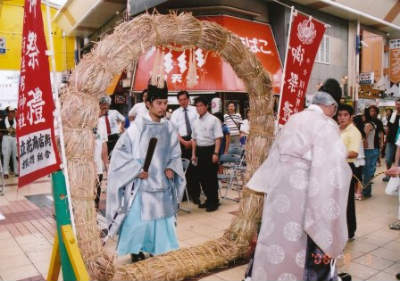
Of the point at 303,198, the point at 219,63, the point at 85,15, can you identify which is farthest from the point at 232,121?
the point at 85,15

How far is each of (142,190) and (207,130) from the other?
2.97m

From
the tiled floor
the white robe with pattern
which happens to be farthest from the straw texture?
the white robe with pattern

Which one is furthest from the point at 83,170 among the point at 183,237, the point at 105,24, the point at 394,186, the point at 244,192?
the point at 105,24

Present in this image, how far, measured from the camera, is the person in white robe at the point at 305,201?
2521mm

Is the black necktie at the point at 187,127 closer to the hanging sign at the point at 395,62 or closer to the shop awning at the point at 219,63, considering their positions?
the shop awning at the point at 219,63

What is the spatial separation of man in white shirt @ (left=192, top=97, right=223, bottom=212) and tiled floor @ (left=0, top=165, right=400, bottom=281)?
1.21 feet

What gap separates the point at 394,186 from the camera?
4.46 meters

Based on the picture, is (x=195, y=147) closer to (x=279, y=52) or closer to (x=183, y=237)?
(x=183, y=237)

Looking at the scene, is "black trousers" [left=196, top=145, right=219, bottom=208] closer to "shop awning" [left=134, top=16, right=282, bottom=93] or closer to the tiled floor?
the tiled floor

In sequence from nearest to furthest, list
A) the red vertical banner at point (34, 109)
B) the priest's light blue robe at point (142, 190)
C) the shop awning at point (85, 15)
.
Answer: the red vertical banner at point (34, 109) → the priest's light blue robe at point (142, 190) → the shop awning at point (85, 15)

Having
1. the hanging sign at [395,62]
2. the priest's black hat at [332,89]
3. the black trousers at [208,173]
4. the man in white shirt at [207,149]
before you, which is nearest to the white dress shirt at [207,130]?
the man in white shirt at [207,149]

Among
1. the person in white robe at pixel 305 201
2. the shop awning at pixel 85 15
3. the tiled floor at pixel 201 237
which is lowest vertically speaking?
the tiled floor at pixel 201 237

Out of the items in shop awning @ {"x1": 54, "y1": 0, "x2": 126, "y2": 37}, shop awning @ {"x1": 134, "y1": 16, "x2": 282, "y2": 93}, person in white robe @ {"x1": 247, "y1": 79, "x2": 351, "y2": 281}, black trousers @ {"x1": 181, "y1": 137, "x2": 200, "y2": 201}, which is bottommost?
black trousers @ {"x1": 181, "y1": 137, "x2": 200, "y2": 201}

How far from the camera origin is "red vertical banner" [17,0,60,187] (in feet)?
8.09
